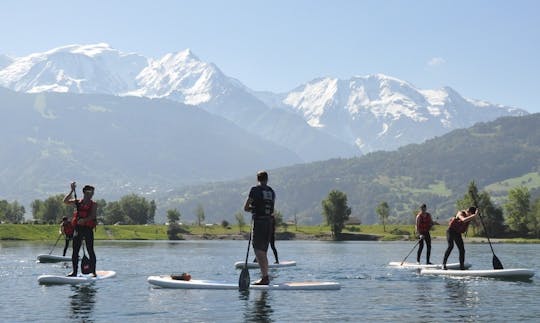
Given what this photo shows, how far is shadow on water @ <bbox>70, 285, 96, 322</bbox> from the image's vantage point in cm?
2312

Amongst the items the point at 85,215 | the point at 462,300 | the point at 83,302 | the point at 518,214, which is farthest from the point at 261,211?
the point at 518,214

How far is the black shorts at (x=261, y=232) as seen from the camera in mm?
28547

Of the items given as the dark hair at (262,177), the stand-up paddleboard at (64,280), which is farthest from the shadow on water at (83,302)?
the dark hair at (262,177)

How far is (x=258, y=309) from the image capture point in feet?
78.7

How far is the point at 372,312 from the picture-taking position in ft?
77.7

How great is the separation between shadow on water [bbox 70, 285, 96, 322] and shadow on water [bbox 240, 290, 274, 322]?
500 cm

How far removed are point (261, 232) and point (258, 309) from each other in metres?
5.02

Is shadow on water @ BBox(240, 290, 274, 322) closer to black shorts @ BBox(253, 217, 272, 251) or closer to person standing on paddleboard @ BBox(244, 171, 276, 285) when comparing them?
person standing on paddleboard @ BBox(244, 171, 276, 285)

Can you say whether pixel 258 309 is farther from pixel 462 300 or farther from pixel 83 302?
pixel 462 300

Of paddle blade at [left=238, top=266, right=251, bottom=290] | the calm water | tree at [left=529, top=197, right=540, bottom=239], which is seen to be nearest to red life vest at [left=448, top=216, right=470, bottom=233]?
the calm water

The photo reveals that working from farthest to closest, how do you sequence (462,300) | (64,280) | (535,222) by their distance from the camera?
(535,222) < (64,280) < (462,300)

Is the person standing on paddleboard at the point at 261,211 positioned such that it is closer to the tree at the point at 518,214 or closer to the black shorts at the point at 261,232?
the black shorts at the point at 261,232

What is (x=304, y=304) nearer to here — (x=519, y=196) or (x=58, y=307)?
(x=58, y=307)

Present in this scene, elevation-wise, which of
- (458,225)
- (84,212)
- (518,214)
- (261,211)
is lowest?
(458,225)
